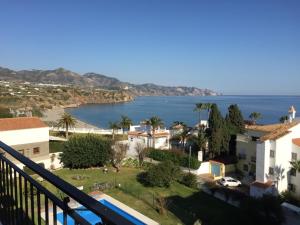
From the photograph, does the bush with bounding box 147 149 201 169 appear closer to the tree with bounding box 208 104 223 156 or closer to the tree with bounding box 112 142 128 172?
the tree with bounding box 208 104 223 156

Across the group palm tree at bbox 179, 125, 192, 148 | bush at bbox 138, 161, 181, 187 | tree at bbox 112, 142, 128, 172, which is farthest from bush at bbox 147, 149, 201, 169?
bush at bbox 138, 161, 181, 187

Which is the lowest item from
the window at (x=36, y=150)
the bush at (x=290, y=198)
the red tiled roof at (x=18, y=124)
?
the bush at (x=290, y=198)

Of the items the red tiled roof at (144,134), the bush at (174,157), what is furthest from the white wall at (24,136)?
the red tiled roof at (144,134)

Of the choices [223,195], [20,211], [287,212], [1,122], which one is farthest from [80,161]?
[20,211]

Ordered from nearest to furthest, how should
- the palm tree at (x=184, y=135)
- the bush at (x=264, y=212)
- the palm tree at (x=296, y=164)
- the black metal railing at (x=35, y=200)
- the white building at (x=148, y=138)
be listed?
the black metal railing at (x=35, y=200) → the bush at (x=264, y=212) → the palm tree at (x=296, y=164) → the palm tree at (x=184, y=135) → the white building at (x=148, y=138)

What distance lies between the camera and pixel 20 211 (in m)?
2.83

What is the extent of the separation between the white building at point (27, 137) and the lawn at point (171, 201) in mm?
2802

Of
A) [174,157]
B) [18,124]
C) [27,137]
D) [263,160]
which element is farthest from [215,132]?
[18,124]

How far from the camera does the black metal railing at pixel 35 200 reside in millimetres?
1437

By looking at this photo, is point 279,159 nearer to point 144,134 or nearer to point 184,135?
point 184,135

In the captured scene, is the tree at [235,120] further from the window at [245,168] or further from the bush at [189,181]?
the bush at [189,181]

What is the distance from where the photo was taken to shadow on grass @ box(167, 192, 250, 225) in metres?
16.0

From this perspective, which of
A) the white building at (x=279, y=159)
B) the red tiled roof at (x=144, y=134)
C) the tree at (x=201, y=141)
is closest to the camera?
the white building at (x=279, y=159)

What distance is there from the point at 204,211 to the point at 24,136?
14898 millimetres
